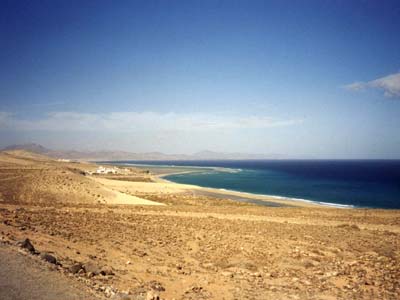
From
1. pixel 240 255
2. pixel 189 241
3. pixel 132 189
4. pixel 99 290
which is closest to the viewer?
pixel 99 290

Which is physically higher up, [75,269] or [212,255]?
[75,269]

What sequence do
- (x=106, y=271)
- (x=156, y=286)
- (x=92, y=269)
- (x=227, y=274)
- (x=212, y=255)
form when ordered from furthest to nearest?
1. (x=212, y=255)
2. (x=227, y=274)
3. (x=106, y=271)
4. (x=92, y=269)
5. (x=156, y=286)

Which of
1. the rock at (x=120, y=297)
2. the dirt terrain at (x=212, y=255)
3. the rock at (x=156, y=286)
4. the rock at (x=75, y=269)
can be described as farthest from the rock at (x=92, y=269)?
the rock at (x=120, y=297)

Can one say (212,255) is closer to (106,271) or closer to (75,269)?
(106,271)

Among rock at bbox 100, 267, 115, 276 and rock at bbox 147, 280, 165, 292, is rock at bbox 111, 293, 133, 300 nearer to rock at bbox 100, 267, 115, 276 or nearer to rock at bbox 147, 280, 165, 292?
rock at bbox 147, 280, 165, 292

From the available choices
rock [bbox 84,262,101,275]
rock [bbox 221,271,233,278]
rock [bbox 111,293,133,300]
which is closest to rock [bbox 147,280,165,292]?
rock [bbox 84,262,101,275]

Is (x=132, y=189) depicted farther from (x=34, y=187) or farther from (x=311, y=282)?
(x=311, y=282)

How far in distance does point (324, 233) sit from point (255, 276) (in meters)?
10.2

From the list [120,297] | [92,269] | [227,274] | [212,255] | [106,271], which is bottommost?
[212,255]

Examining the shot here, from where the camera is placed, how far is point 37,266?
895 cm

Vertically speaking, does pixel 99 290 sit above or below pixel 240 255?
above

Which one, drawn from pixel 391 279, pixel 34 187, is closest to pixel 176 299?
pixel 391 279

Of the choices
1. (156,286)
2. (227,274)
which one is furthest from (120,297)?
(227,274)

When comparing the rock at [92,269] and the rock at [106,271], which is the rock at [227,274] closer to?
the rock at [106,271]
